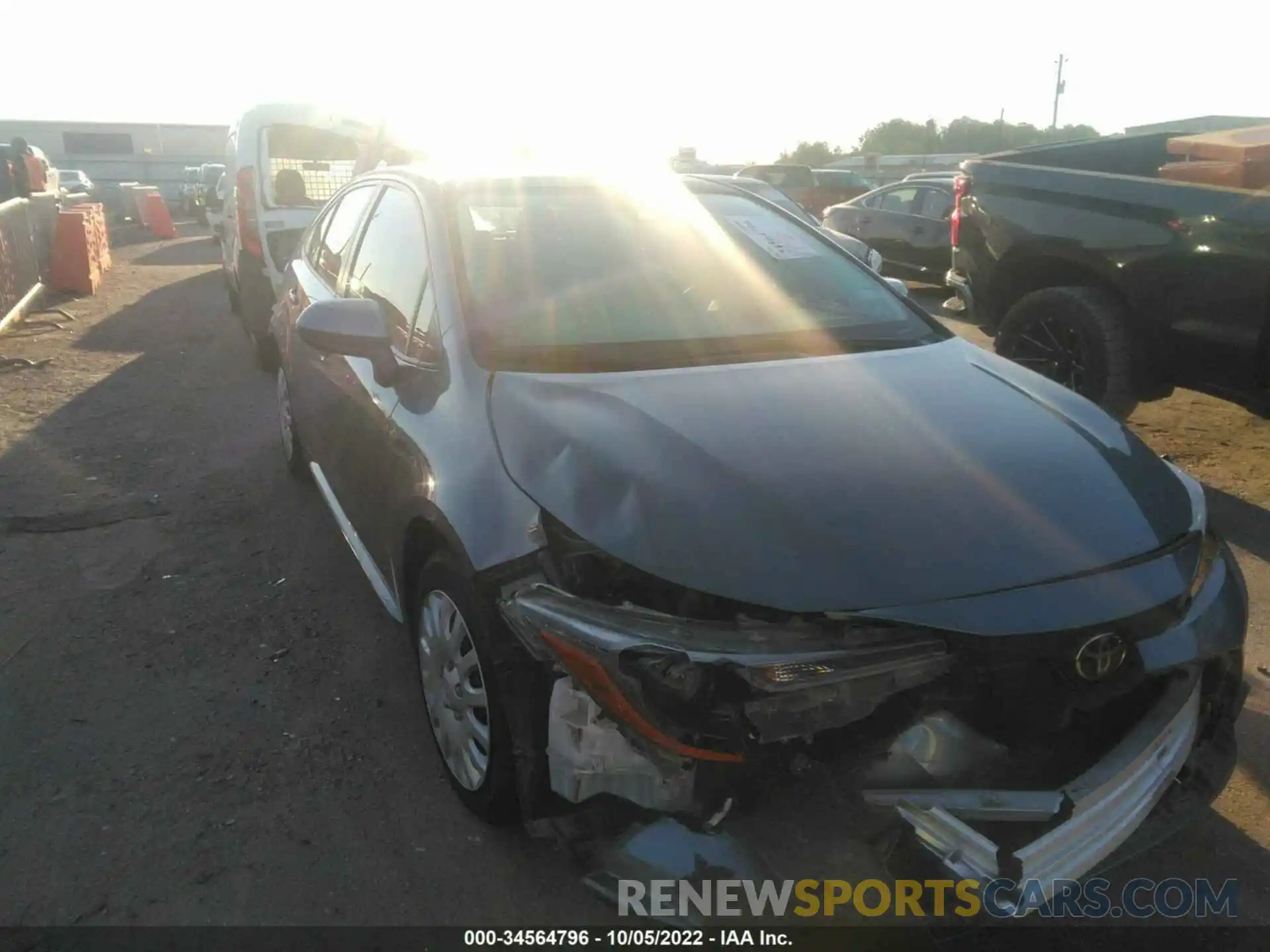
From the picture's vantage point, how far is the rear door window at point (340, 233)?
400cm

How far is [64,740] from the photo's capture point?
118 inches

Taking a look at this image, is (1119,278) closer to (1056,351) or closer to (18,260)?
(1056,351)

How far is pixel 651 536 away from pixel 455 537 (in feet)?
1.91

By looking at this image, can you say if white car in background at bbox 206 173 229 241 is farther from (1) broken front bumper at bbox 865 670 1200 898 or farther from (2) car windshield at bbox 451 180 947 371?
(1) broken front bumper at bbox 865 670 1200 898

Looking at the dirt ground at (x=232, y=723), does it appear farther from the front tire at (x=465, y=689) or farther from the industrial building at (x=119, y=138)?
the industrial building at (x=119, y=138)

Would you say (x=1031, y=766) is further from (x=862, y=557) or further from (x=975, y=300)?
(x=975, y=300)

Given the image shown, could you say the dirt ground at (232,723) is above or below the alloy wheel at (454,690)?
below

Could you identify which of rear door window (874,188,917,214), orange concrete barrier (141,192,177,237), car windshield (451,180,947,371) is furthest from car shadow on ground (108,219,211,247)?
car windshield (451,180,947,371)

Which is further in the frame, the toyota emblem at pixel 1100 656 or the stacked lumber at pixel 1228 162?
the stacked lumber at pixel 1228 162

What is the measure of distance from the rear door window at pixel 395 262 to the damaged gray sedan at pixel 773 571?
0.03m

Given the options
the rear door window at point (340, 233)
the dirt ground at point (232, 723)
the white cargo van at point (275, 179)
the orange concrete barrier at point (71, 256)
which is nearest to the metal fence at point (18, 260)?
the orange concrete barrier at point (71, 256)

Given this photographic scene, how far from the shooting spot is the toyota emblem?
73.3 inches

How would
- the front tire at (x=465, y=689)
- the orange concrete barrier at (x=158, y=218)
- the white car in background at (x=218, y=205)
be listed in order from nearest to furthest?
1. the front tire at (x=465, y=689)
2. the white car in background at (x=218, y=205)
3. the orange concrete barrier at (x=158, y=218)

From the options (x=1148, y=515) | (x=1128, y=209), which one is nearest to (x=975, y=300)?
(x=1128, y=209)
